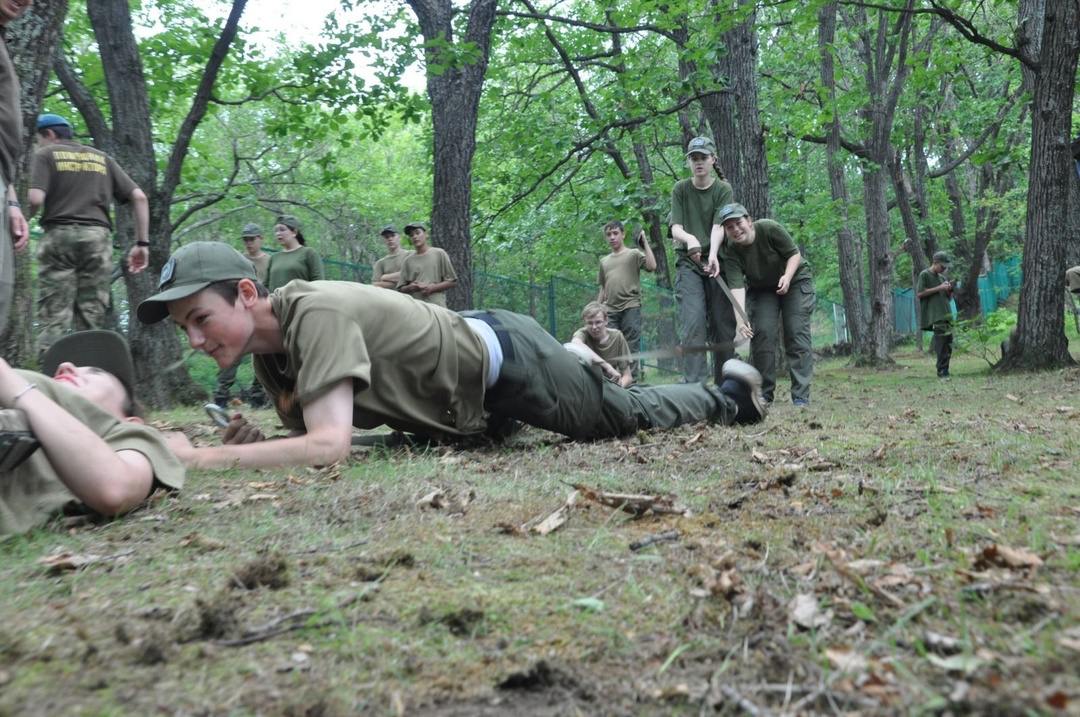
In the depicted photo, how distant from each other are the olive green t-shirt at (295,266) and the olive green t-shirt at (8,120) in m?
6.54

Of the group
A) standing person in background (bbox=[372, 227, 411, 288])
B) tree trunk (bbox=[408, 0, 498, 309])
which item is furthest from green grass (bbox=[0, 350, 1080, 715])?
standing person in background (bbox=[372, 227, 411, 288])

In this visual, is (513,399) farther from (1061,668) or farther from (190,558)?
(1061,668)

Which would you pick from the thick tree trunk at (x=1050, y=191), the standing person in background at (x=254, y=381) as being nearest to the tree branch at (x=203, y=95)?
the standing person in background at (x=254, y=381)

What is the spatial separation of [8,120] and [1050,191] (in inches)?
380

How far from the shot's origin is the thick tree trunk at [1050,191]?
9469 mm

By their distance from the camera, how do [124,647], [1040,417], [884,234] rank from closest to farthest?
1. [124,647]
2. [1040,417]
3. [884,234]

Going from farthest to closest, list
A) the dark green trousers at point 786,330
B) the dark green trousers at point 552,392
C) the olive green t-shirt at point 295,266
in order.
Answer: the olive green t-shirt at point 295,266
the dark green trousers at point 786,330
the dark green trousers at point 552,392

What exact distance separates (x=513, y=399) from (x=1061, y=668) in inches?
128

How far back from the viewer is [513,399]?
4.48 meters

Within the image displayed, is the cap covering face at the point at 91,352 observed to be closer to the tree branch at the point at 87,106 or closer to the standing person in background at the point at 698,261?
the standing person in background at the point at 698,261

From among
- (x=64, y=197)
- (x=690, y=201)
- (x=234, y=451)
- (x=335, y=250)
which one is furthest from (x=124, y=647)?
(x=335, y=250)

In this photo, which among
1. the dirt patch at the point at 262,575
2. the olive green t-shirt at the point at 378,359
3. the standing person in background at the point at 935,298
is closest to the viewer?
the dirt patch at the point at 262,575

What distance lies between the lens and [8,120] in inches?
150

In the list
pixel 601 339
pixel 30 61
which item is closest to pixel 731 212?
pixel 601 339
